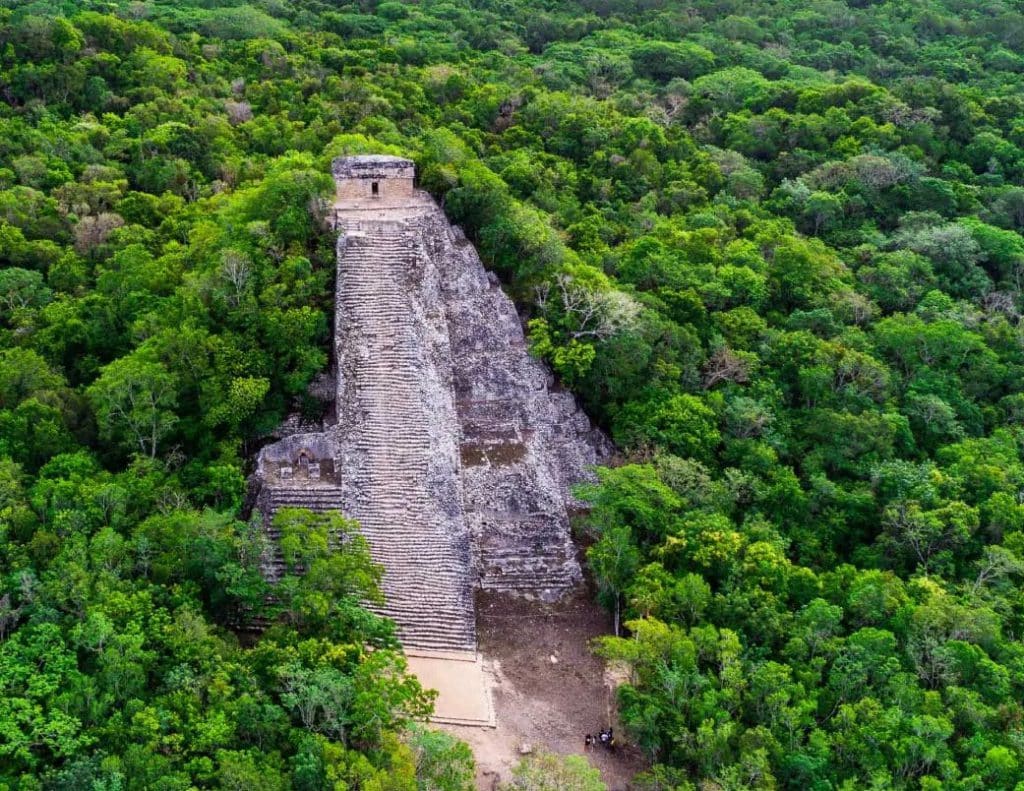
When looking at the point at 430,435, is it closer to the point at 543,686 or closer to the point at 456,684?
the point at 456,684

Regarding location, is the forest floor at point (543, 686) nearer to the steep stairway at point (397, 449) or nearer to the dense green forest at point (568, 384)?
the steep stairway at point (397, 449)

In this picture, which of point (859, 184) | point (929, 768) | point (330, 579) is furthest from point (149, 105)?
point (929, 768)

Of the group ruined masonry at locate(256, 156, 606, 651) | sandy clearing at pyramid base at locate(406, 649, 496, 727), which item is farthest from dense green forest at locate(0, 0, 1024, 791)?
sandy clearing at pyramid base at locate(406, 649, 496, 727)

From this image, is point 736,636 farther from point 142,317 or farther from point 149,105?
point 149,105

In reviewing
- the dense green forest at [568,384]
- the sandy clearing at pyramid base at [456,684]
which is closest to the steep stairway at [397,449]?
the sandy clearing at pyramid base at [456,684]

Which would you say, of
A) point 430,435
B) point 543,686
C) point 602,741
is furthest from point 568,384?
point 602,741

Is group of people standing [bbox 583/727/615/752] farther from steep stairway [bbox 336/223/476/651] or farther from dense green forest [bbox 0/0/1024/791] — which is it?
steep stairway [bbox 336/223/476/651]
